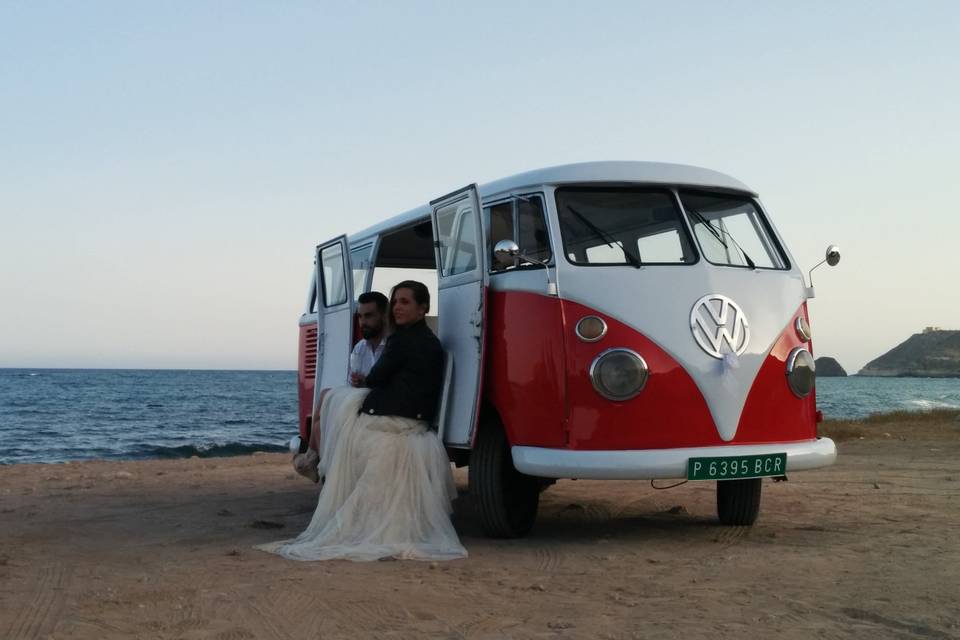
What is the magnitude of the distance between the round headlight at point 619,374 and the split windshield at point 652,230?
746 millimetres

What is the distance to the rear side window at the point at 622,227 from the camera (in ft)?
24.3

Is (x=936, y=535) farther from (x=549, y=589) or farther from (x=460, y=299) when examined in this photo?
(x=460, y=299)

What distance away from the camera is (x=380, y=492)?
24.5 feet

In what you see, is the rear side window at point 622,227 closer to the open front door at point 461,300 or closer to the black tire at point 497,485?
the open front door at point 461,300

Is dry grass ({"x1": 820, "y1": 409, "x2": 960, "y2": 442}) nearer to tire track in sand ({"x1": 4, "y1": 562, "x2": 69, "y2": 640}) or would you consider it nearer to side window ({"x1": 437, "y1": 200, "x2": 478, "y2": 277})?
side window ({"x1": 437, "y1": 200, "x2": 478, "y2": 277})

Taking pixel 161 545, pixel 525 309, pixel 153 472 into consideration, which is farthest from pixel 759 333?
pixel 153 472

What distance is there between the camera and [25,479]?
1256cm

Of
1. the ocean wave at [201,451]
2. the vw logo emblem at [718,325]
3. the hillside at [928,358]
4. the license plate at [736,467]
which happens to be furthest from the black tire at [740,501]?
the hillside at [928,358]

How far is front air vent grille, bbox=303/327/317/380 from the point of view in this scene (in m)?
11.1

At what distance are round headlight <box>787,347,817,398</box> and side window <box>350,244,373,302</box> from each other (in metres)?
4.43

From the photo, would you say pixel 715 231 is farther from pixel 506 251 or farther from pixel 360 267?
pixel 360 267

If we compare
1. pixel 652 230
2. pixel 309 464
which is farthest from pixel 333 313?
pixel 652 230

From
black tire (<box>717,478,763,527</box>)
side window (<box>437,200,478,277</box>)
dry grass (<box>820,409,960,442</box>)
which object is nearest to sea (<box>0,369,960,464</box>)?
dry grass (<box>820,409,960,442</box>)

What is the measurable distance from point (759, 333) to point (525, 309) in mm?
1605
